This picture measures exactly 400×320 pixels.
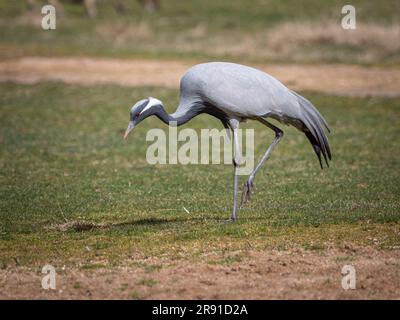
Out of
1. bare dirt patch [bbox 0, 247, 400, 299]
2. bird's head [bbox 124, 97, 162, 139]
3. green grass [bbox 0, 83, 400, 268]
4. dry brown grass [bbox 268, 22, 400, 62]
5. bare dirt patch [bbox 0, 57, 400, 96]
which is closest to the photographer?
bare dirt patch [bbox 0, 247, 400, 299]

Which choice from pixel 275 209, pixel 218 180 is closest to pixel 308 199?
pixel 275 209

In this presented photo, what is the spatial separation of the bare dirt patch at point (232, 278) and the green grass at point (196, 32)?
17709mm

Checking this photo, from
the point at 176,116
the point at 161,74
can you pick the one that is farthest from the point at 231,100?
the point at 161,74

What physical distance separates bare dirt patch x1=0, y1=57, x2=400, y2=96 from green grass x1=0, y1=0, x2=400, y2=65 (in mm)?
1171

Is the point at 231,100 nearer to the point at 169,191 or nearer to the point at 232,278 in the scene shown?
the point at 232,278

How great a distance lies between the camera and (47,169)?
14.3 meters

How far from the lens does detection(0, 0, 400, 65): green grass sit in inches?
1067

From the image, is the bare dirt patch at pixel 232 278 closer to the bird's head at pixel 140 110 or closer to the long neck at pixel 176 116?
the bird's head at pixel 140 110

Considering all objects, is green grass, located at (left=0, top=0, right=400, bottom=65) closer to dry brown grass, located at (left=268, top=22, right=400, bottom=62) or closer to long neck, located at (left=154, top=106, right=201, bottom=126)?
dry brown grass, located at (left=268, top=22, right=400, bottom=62)

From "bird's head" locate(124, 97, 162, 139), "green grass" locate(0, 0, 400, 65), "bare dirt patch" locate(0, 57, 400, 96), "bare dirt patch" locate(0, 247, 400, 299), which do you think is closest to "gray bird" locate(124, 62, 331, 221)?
"bird's head" locate(124, 97, 162, 139)
